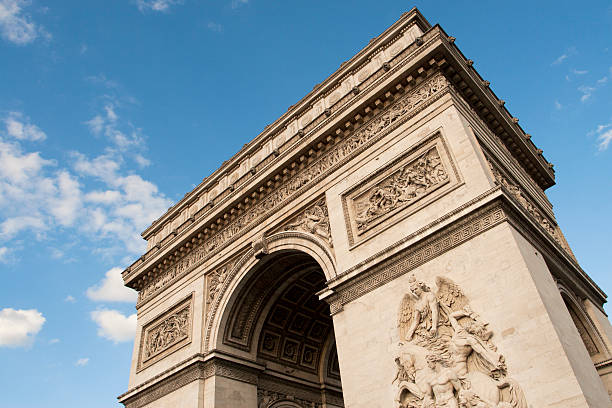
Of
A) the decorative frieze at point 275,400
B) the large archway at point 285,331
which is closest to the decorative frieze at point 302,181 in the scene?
the large archway at point 285,331

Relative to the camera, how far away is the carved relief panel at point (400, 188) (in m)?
9.82

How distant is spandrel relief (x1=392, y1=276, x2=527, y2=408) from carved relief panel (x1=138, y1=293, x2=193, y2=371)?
25.1 feet

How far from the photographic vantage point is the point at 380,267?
9781 mm

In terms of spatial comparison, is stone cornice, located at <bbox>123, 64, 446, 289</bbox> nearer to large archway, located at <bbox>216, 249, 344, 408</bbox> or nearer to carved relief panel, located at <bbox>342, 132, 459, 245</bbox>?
carved relief panel, located at <bbox>342, 132, 459, 245</bbox>

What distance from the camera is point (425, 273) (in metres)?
9.05

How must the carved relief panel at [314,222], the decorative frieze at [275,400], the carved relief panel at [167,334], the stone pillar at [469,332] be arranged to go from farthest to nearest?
the carved relief panel at [167,334] < the decorative frieze at [275,400] < the carved relief panel at [314,222] < the stone pillar at [469,332]

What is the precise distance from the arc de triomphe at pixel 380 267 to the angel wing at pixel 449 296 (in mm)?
21

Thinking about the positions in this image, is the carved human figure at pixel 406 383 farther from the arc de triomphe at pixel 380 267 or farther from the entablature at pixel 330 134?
the entablature at pixel 330 134

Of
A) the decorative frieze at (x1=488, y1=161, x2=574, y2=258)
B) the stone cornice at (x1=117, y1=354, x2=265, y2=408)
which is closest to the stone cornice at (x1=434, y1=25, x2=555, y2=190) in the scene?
the decorative frieze at (x1=488, y1=161, x2=574, y2=258)

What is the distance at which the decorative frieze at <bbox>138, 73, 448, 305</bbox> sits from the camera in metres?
11.2

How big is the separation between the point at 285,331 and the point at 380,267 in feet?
21.2

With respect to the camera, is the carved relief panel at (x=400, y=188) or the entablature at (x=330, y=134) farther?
the entablature at (x=330, y=134)

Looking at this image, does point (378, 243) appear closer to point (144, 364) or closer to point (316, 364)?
point (316, 364)

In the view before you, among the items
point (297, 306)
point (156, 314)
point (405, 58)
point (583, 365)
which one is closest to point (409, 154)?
point (405, 58)
